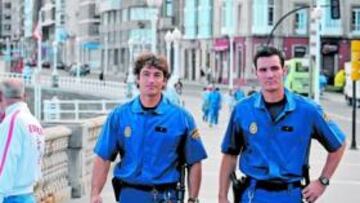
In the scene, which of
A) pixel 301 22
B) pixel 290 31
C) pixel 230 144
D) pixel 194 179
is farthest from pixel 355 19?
pixel 230 144

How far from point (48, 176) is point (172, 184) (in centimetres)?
656

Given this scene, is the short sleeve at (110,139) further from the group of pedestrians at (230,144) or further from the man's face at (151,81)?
the man's face at (151,81)

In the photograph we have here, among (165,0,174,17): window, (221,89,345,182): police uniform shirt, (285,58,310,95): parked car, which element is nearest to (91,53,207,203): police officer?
(221,89,345,182): police uniform shirt

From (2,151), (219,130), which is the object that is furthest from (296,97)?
(219,130)

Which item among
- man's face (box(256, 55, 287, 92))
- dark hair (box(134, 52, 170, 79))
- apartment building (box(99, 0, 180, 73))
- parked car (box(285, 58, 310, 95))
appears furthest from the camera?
apartment building (box(99, 0, 180, 73))

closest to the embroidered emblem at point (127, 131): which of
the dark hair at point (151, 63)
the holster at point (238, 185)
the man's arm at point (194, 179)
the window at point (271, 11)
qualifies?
the dark hair at point (151, 63)

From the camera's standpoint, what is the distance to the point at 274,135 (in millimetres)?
6699

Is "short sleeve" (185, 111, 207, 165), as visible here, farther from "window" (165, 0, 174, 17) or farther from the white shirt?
"window" (165, 0, 174, 17)

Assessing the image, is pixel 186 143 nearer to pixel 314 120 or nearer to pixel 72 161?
pixel 314 120

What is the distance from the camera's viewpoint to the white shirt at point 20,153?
24.7 ft

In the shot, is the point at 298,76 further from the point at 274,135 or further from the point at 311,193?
the point at 274,135

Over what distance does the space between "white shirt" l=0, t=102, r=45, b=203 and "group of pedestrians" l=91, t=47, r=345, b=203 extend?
Result: 0.69 m

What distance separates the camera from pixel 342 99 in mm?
61625

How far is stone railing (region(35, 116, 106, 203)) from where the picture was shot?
13.2 metres
